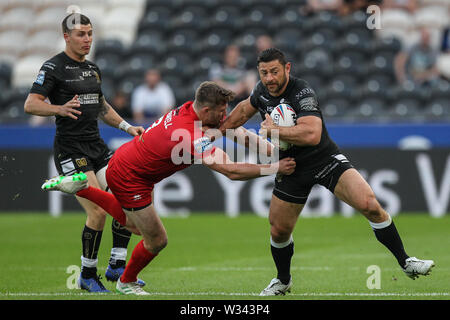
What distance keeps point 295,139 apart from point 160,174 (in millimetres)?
1409

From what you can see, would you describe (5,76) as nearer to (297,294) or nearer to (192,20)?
(192,20)

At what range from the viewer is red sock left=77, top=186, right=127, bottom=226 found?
8.46 meters

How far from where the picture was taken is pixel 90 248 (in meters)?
8.78

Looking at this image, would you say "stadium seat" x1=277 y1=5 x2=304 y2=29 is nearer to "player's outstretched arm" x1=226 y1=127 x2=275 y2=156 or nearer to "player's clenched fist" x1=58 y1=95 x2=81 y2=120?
"player's outstretched arm" x1=226 y1=127 x2=275 y2=156

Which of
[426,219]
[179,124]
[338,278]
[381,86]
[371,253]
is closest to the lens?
[179,124]

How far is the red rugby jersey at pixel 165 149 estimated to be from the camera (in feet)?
25.4

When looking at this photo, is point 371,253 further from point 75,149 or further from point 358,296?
point 75,149

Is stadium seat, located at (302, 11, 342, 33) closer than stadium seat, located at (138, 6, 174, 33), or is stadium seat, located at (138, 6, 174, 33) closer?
stadium seat, located at (302, 11, 342, 33)

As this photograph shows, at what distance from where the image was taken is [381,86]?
18281 mm

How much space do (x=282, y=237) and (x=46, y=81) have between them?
10.0 ft

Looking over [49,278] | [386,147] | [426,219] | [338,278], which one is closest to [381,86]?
[386,147]

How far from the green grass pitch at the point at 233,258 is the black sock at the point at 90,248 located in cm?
29

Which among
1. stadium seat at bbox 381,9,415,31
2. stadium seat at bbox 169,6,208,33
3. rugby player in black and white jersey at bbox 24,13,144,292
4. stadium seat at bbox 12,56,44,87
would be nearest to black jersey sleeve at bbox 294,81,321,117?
rugby player in black and white jersey at bbox 24,13,144,292

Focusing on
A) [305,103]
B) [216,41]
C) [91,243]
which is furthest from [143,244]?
[216,41]
